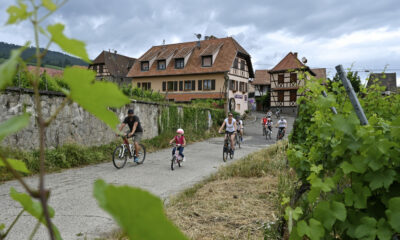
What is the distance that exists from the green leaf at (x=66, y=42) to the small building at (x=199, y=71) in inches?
1191

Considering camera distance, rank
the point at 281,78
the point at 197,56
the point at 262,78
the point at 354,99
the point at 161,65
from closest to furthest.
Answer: the point at 354,99
the point at 197,56
the point at 161,65
the point at 281,78
the point at 262,78

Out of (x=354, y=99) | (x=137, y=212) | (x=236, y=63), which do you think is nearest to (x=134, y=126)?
(x=354, y=99)

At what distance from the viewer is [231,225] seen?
3.21m

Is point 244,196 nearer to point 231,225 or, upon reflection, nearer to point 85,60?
point 231,225

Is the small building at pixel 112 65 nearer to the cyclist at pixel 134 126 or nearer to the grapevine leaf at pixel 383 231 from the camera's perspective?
the cyclist at pixel 134 126

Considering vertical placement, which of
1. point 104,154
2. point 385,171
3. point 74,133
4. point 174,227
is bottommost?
point 104,154

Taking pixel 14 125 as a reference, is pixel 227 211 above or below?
below

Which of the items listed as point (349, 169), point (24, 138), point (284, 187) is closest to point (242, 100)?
point (24, 138)

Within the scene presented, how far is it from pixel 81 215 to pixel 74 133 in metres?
5.66

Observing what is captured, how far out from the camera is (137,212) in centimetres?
22

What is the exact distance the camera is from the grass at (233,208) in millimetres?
3012

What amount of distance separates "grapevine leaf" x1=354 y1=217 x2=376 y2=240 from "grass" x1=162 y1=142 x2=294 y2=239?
1.40 metres

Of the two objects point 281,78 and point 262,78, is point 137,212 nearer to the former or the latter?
point 281,78

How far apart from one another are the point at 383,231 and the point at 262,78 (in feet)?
172
